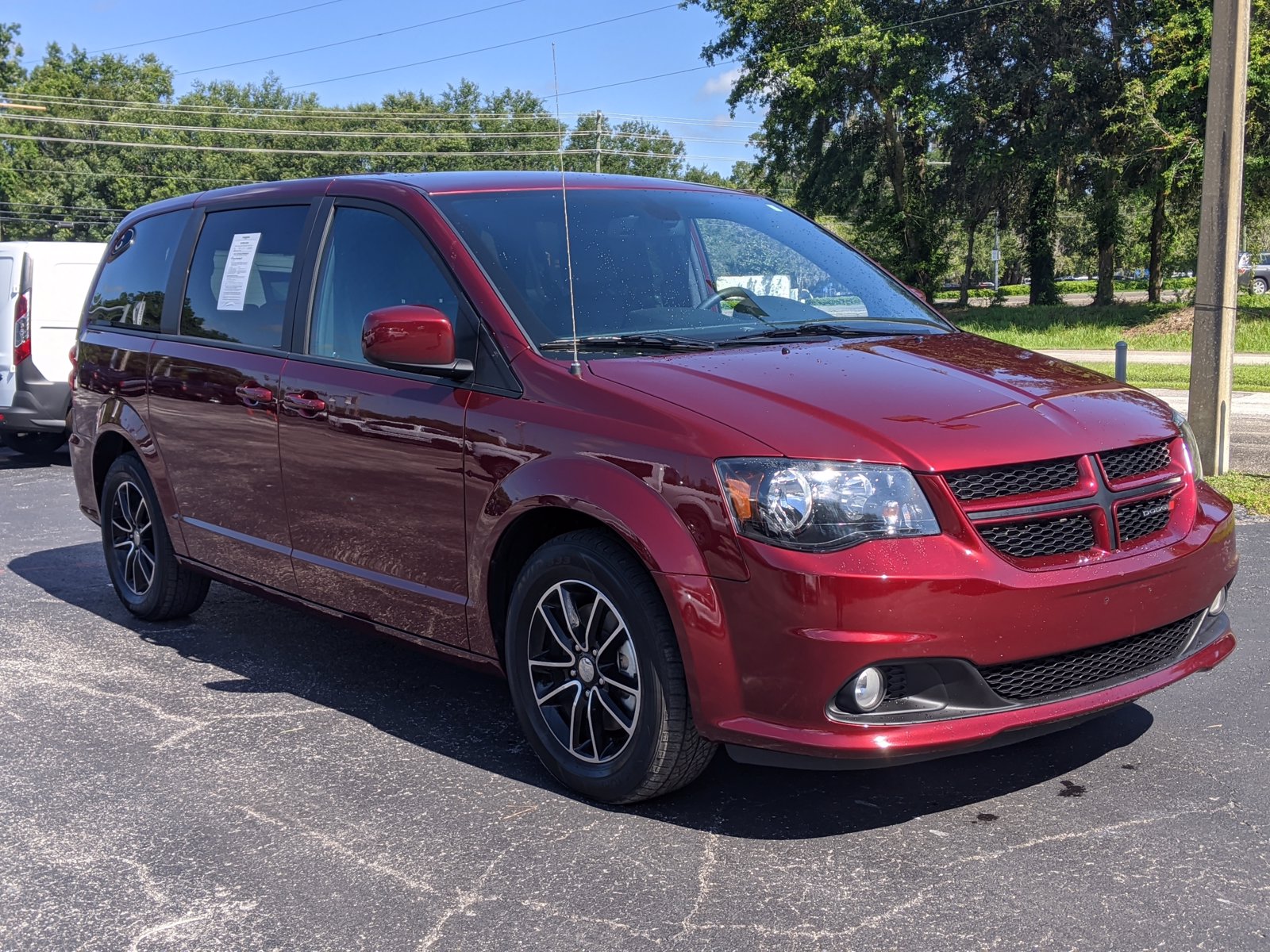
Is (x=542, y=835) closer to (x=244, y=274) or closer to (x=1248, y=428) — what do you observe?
(x=244, y=274)

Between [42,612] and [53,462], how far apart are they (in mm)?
6578

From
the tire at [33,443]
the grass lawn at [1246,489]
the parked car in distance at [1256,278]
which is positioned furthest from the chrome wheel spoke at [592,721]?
the parked car in distance at [1256,278]

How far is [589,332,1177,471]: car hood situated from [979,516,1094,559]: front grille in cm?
17

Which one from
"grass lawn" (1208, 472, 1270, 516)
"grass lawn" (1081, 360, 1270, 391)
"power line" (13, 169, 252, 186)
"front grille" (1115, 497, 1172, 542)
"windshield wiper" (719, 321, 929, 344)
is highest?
"power line" (13, 169, 252, 186)

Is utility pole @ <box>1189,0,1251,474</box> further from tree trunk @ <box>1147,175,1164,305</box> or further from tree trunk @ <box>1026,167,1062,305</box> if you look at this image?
tree trunk @ <box>1026,167,1062,305</box>

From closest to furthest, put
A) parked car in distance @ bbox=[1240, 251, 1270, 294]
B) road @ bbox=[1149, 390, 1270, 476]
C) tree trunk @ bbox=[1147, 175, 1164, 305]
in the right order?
road @ bbox=[1149, 390, 1270, 476] < tree trunk @ bbox=[1147, 175, 1164, 305] < parked car in distance @ bbox=[1240, 251, 1270, 294]

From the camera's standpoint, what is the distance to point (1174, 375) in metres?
19.9

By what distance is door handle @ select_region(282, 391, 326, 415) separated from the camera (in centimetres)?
463

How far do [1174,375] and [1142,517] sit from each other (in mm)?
17604

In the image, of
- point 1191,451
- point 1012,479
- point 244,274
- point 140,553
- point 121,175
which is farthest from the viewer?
point 121,175

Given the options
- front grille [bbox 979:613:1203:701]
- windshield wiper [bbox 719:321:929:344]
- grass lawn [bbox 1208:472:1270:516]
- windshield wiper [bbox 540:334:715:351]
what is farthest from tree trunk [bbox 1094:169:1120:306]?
front grille [bbox 979:613:1203:701]

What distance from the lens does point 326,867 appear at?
347cm

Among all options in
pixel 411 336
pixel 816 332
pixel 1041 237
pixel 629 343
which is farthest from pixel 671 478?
pixel 1041 237

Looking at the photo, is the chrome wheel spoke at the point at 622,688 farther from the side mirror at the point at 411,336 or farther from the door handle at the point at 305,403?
the door handle at the point at 305,403
